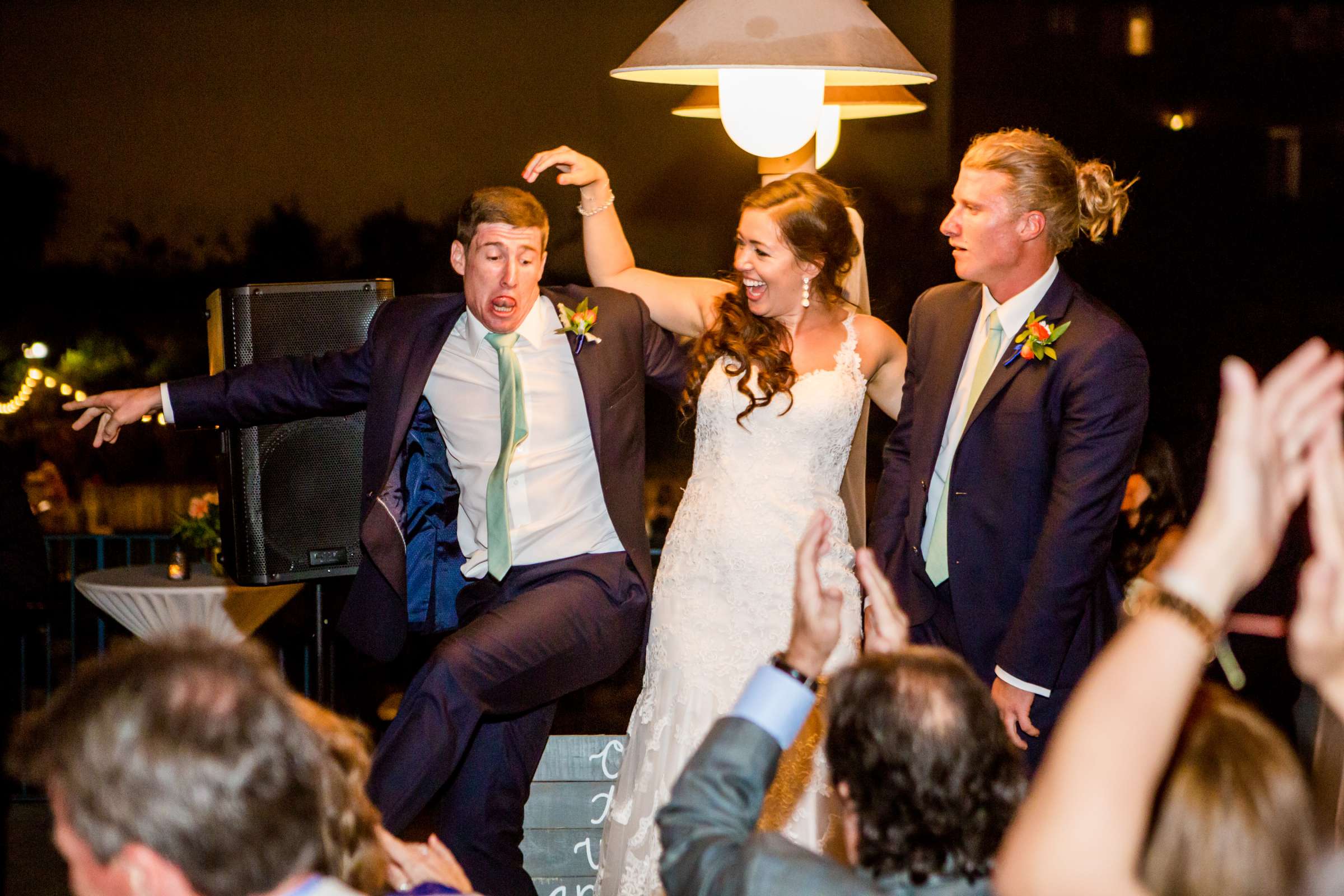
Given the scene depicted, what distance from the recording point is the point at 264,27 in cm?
782

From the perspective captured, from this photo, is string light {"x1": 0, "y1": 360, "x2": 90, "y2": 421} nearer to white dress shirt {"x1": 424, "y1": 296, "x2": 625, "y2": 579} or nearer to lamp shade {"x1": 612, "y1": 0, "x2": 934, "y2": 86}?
white dress shirt {"x1": 424, "y1": 296, "x2": 625, "y2": 579}

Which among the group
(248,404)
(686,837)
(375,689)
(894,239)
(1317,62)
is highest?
(1317,62)

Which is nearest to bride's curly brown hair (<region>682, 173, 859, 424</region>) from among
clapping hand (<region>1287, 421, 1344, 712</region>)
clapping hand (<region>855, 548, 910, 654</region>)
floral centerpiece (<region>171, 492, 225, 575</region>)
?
clapping hand (<region>855, 548, 910, 654</region>)

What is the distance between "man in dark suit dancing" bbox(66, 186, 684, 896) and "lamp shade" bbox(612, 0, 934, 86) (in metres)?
0.91

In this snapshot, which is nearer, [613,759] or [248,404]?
[248,404]

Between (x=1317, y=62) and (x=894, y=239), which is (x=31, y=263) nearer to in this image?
(x=894, y=239)

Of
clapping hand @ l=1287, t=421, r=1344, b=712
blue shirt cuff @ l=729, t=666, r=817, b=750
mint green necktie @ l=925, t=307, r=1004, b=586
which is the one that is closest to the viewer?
clapping hand @ l=1287, t=421, r=1344, b=712

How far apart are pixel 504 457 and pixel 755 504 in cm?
67

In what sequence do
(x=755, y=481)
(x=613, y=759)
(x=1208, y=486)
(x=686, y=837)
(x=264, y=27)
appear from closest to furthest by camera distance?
(x=1208, y=486), (x=686, y=837), (x=755, y=481), (x=613, y=759), (x=264, y=27)

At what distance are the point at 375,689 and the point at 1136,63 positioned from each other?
17.8 feet

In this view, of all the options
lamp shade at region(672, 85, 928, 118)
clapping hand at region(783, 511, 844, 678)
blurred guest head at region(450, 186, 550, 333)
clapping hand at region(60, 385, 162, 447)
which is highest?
lamp shade at region(672, 85, 928, 118)

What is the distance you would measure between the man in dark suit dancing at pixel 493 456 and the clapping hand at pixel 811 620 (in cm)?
187

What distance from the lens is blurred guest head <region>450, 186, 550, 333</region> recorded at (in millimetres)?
3572

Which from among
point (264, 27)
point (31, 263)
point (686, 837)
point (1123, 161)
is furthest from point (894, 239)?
point (686, 837)
